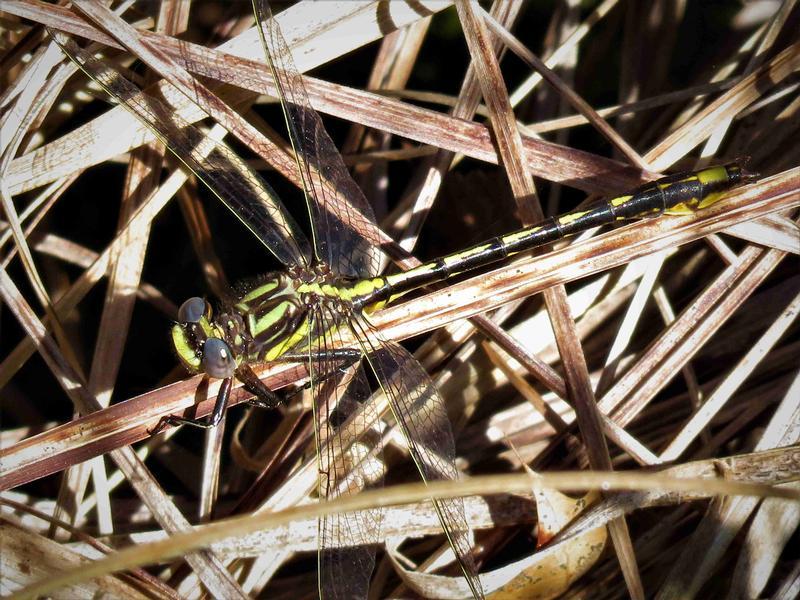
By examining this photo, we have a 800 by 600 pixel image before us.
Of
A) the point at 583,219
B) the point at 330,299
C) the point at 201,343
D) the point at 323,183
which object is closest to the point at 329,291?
the point at 330,299

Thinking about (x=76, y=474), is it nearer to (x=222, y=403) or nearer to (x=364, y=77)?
(x=222, y=403)

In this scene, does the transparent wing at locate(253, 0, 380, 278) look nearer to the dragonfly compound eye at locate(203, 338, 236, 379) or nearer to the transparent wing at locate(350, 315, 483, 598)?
the transparent wing at locate(350, 315, 483, 598)

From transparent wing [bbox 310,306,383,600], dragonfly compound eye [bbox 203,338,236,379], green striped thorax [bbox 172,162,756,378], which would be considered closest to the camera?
transparent wing [bbox 310,306,383,600]

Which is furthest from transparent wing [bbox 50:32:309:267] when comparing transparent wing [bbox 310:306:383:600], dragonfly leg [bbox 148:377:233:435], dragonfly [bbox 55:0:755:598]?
dragonfly leg [bbox 148:377:233:435]

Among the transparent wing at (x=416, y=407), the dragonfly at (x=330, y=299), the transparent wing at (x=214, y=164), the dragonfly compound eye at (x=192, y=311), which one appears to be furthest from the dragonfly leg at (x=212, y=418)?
the transparent wing at (x=214, y=164)

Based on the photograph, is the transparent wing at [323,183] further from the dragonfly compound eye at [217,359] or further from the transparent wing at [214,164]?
the dragonfly compound eye at [217,359]

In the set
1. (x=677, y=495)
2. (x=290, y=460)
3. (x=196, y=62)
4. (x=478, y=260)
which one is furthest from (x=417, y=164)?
(x=677, y=495)

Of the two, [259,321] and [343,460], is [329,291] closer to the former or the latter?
[259,321]
